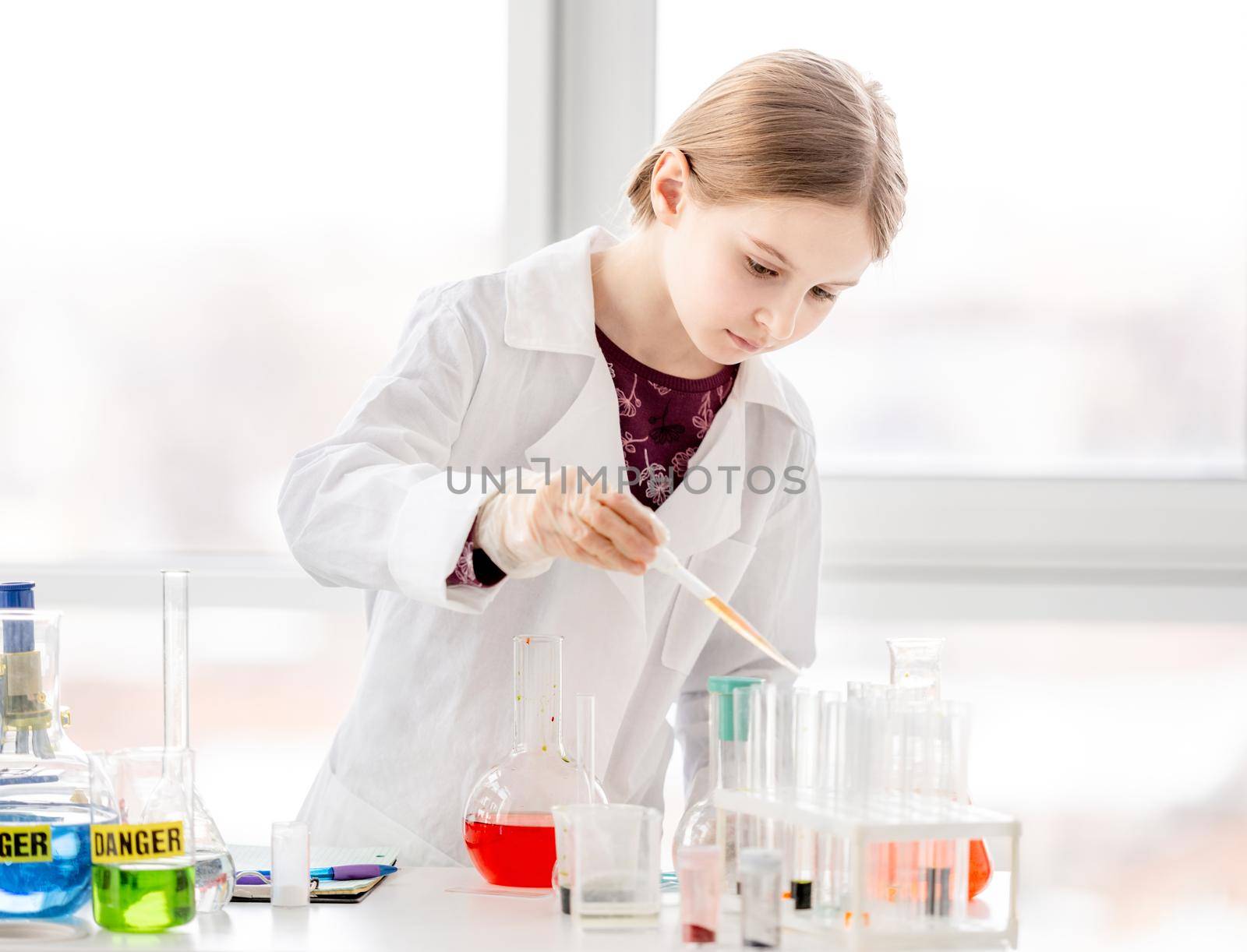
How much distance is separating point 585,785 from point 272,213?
4.71 ft

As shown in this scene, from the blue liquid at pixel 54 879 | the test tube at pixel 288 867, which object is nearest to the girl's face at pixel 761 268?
the test tube at pixel 288 867

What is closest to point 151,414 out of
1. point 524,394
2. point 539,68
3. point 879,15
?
point 539,68

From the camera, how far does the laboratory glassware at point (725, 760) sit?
112 centimetres

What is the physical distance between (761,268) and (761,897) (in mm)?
668

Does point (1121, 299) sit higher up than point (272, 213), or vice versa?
point (272, 213)

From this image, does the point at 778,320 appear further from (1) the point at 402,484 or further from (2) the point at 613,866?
(2) the point at 613,866

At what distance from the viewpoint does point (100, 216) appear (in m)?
2.31

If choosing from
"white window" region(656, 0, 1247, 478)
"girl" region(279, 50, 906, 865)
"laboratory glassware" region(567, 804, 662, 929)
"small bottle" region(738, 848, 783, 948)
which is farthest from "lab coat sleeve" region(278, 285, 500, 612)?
"white window" region(656, 0, 1247, 478)

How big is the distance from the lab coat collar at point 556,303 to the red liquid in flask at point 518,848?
22.1 inches

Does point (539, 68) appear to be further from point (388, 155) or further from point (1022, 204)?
point (1022, 204)

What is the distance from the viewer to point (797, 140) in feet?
4.45

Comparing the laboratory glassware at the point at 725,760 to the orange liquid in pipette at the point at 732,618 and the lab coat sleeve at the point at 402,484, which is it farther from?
the lab coat sleeve at the point at 402,484

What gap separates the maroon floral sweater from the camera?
1.56 metres

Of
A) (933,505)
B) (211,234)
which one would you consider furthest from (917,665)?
(211,234)
